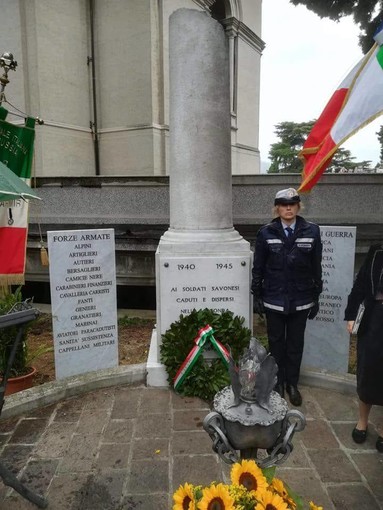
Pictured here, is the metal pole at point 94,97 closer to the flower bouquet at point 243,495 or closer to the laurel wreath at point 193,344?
the laurel wreath at point 193,344

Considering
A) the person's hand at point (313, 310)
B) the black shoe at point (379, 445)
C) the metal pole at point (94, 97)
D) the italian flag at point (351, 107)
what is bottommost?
the black shoe at point (379, 445)

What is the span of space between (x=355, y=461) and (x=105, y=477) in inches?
66.1

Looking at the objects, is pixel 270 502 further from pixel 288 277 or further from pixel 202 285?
pixel 202 285

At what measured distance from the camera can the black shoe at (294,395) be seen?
11.5 ft

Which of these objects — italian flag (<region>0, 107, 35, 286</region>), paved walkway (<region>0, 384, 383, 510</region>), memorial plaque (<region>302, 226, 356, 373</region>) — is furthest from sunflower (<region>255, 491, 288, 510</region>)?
italian flag (<region>0, 107, 35, 286</region>)

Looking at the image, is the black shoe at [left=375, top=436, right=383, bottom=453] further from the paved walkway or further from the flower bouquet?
the flower bouquet

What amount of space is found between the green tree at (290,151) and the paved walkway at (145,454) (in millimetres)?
37528

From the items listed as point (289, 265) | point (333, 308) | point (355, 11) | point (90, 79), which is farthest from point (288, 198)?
Result: point (90, 79)

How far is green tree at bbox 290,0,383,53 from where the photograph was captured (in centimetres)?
795

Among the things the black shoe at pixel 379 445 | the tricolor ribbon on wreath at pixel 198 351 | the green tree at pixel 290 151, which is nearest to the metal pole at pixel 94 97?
the tricolor ribbon on wreath at pixel 198 351

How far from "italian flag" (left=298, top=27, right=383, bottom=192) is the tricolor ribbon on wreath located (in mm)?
1567

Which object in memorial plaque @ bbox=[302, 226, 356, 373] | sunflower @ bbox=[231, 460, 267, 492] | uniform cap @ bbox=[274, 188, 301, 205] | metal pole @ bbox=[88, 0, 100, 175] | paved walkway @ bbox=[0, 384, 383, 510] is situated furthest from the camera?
metal pole @ bbox=[88, 0, 100, 175]

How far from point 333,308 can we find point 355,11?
7.01 metres

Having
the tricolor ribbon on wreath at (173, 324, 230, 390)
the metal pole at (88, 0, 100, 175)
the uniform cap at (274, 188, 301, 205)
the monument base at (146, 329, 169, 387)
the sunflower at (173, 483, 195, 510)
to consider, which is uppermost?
the metal pole at (88, 0, 100, 175)
